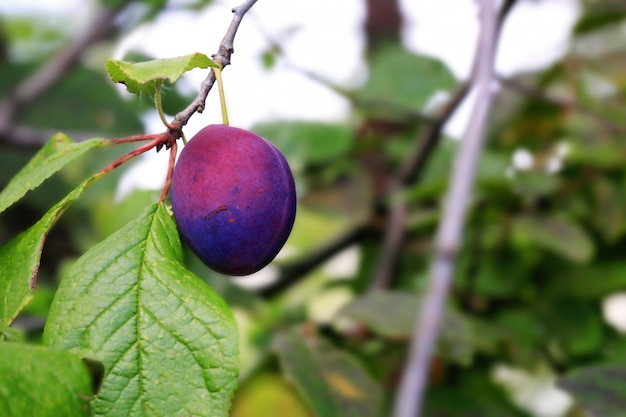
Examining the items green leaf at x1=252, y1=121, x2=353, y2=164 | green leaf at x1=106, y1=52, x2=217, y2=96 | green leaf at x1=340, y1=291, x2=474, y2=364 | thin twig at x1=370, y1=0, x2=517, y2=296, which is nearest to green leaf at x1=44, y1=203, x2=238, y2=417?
green leaf at x1=106, y1=52, x2=217, y2=96

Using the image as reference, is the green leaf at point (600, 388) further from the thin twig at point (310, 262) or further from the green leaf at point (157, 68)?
the thin twig at point (310, 262)

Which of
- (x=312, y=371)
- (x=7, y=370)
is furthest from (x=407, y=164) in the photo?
(x=7, y=370)

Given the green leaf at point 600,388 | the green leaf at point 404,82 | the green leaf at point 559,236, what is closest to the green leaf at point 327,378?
the green leaf at point 600,388

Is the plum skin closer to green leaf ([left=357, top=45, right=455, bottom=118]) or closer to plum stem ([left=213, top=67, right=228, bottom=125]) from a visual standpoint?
plum stem ([left=213, top=67, right=228, bottom=125])

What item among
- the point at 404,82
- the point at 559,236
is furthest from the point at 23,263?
the point at 404,82

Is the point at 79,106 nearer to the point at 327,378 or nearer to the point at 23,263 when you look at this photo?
the point at 327,378

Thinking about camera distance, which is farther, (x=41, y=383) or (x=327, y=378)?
(x=327, y=378)
